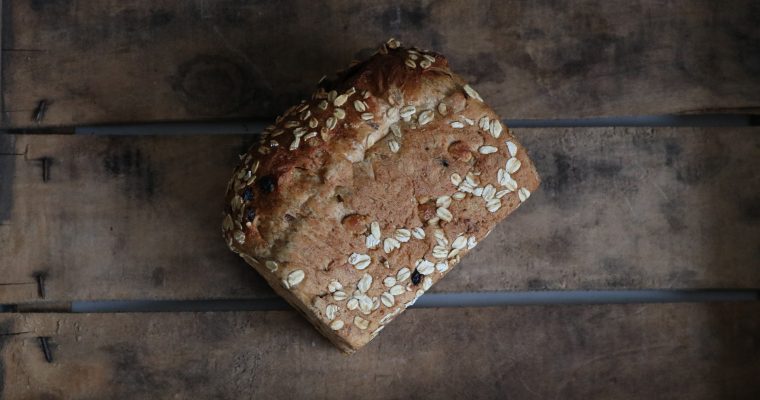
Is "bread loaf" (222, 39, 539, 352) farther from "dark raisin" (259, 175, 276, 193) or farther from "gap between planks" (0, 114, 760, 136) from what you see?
"gap between planks" (0, 114, 760, 136)

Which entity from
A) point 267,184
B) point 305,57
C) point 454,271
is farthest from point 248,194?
point 454,271

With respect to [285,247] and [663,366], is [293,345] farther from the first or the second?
[663,366]

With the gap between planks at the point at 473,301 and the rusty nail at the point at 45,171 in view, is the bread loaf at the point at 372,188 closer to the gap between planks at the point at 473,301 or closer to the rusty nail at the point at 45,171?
the gap between planks at the point at 473,301

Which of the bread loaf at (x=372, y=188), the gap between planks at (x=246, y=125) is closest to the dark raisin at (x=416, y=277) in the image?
the bread loaf at (x=372, y=188)

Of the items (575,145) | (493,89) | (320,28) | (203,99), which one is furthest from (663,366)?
(203,99)

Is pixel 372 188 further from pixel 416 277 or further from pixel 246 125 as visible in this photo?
pixel 246 125

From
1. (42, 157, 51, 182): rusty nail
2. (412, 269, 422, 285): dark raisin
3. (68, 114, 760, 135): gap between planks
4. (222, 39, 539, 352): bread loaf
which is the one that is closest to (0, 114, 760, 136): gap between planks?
(68, 114, 760, 135): gap between planks
